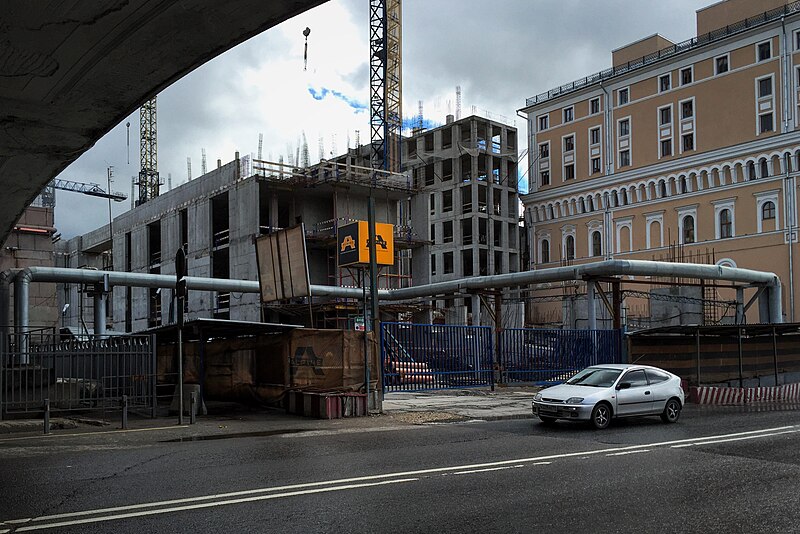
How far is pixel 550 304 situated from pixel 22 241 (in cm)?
5328

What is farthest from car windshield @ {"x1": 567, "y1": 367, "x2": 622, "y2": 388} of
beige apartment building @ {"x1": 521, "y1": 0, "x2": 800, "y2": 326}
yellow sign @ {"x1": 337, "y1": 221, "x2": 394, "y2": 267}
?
beige apartment building @ {"x1": 521, "y1": 0, "x2": 800, "y2": 326}

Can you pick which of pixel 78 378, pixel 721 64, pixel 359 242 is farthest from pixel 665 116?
pixel 78 378

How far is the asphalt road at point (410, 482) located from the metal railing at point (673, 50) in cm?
5500

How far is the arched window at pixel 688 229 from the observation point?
64.6m

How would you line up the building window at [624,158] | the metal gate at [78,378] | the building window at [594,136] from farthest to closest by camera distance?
the building window at [594,136] → the building window at [624,158] → the metal gate at [78,378]

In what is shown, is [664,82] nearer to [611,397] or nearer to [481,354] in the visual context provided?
[481,354]

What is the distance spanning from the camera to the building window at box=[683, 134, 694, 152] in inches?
2564

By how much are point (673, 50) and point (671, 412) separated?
192ft

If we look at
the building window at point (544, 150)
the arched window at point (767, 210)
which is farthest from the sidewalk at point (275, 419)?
the building window at point (544, 150)

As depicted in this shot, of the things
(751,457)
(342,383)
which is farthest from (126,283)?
(751,457)

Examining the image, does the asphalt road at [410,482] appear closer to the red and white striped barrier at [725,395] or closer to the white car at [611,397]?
the white car at [611,397]

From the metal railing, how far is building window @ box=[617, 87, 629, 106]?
69.4 inches

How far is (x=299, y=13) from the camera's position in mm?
6023

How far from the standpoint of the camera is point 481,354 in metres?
25.0
